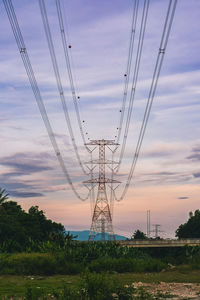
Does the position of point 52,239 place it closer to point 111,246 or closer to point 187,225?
point 111,246

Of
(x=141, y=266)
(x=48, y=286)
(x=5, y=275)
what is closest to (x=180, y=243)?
(x=141, y=266)

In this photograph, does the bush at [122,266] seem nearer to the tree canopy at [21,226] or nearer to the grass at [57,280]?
the grass at [57,280]

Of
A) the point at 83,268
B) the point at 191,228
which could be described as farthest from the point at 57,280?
the point at 191,228

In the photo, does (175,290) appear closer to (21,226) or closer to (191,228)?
(21,226)

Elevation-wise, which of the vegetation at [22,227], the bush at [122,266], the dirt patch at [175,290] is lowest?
the dirt patch at [175,290]

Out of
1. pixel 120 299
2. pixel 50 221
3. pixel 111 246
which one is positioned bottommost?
pixel 120 299

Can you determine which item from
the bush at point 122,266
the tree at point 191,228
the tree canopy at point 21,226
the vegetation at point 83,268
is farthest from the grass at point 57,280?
the tree at point 191,228
